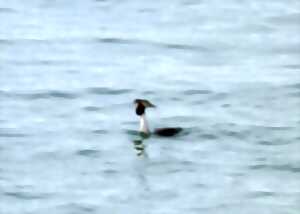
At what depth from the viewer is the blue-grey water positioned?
50.4 ft

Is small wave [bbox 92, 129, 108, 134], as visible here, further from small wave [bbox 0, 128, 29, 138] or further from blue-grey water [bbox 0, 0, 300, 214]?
small wave [bbox 0, 128, 29, 138]

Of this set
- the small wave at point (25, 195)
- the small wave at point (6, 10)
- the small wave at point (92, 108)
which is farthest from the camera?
the small wave at point (6, 10)

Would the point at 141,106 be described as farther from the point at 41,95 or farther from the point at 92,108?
the point at 41,95

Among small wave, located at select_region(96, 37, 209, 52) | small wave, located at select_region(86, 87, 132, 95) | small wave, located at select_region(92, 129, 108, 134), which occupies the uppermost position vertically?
small wave, located at select_region(96, 37, 209, 52)

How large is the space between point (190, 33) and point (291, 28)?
1221mm

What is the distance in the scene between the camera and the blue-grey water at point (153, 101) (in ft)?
50.4

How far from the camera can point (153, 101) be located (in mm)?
18422

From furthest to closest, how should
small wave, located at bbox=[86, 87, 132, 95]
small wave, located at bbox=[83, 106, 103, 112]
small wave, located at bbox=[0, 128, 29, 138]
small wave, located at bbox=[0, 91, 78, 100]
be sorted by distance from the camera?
small wave, located at bbox=[86, 87, 132, 95] → small wave, located at bbox=[0, 91, 78, 100] → small wave, located at bbox=[83, 106, 103, 112] → small wave, located at bbox=[0, 128, 29, 138]

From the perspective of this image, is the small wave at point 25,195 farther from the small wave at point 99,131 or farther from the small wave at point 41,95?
the small wave at point 41,95

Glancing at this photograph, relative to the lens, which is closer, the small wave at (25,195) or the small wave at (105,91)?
the small wave at (25,195)

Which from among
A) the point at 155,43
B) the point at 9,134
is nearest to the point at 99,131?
the point at 9,134

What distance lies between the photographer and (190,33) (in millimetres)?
21312

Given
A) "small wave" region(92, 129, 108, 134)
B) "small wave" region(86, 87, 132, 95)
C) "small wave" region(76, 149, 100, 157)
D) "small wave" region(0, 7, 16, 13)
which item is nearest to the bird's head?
"small wave" region(92, 129, 108, 134)

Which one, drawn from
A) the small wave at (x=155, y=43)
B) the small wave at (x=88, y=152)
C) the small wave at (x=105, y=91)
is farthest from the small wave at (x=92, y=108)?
the small wave at (x=155, y=43)
